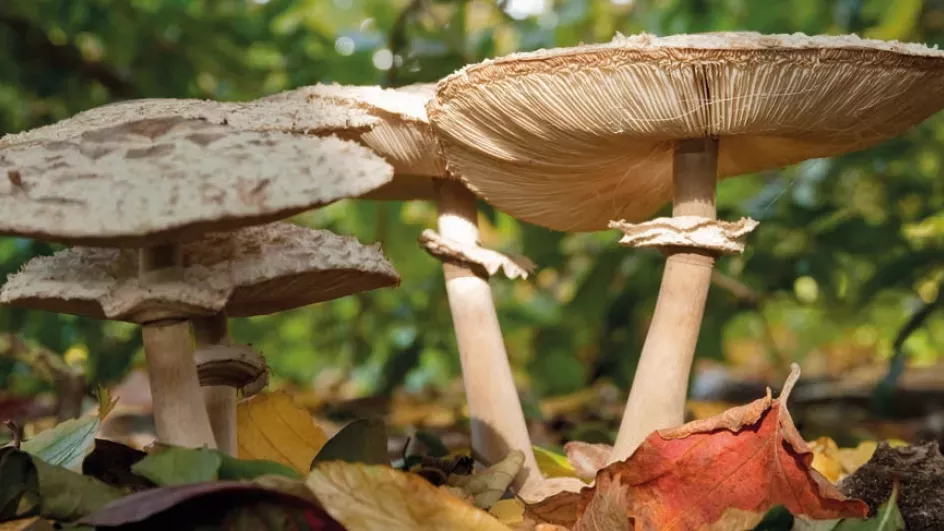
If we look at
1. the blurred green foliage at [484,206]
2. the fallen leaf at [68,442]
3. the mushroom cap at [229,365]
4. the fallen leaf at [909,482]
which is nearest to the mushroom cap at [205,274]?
the mushroom cap at [229,365]

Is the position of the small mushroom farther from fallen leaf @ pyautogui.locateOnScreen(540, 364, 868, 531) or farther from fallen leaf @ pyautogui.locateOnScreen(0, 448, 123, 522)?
fallen leaf @ pyautogui.locateOnScreen(540, 364, 868, 531)

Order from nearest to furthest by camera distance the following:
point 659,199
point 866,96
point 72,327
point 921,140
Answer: point 866,96 → point 659,199 → point 72,327 → point 921,140

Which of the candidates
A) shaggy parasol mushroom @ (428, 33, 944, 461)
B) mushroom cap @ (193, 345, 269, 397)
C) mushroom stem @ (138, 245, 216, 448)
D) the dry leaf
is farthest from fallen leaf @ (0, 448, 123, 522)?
shaggy parasol mushroom @ (428, 33, 944, 461)

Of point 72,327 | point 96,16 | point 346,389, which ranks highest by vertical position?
point 96,16

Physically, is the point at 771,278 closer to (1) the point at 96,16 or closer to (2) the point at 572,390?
(2) the point at 572,390

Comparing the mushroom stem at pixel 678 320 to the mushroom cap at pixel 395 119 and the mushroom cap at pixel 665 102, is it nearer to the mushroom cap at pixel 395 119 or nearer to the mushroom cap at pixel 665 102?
the mushroom cap at pixel 665 102

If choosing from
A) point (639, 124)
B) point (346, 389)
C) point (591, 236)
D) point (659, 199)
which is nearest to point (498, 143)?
point (639, 124)
